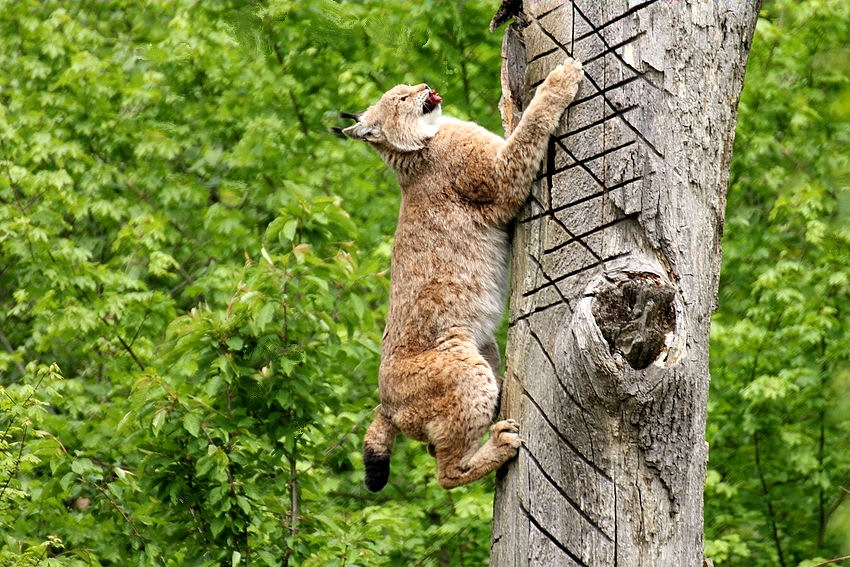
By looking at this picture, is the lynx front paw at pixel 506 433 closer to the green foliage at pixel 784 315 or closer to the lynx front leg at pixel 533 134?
the lynx front leg at pixel 533 134

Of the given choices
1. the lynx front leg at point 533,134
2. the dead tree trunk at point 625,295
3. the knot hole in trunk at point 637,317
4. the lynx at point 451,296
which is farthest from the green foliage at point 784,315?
the knot hole in trunk at point 637,317

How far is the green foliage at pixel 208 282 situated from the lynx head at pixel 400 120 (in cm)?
33

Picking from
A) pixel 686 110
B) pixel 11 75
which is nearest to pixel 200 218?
pixel 11 75

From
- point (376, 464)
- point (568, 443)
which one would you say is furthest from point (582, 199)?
point (376, 464)

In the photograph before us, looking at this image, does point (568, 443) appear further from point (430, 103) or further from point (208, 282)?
point (208, 282)

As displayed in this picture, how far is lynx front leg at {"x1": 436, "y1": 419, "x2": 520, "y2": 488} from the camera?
3432mm

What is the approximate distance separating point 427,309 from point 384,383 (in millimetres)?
378

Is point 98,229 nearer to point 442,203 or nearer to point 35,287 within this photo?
point 35,287

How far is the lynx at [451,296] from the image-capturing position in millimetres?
3951

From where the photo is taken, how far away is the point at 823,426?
862 centimetres

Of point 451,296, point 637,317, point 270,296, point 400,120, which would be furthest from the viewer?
point 270,296

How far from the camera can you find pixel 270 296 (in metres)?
5.35

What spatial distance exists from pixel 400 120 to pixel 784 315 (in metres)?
4.90

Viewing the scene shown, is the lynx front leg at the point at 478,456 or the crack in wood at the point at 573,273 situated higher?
the crack in wood at the point at 573,273
